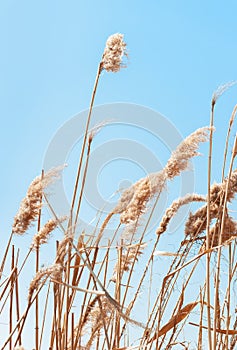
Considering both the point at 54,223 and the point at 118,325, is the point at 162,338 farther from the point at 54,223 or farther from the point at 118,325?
the point at 54,223

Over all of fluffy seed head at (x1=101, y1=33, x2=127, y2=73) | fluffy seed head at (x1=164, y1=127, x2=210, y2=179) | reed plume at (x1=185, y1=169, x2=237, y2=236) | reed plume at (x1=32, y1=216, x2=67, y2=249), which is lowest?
reed plume at (x1=32, y1=216, x2=67, y2=249)

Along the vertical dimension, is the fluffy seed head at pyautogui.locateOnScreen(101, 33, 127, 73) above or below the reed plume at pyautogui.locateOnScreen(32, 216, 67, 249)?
above

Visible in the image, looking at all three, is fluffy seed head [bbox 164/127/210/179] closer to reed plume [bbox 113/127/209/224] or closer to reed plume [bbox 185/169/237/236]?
reed plume [bbox 113/127/209/224]

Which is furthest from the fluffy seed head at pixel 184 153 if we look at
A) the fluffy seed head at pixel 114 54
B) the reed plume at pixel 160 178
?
the fluffy seed head at pixel 114 54

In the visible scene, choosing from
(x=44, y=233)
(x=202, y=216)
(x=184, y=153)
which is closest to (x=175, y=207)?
(x=202, y=216)

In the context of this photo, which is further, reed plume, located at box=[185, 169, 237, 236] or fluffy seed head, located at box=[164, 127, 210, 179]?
reed plume, located at box=[185, 169, 237, 236]

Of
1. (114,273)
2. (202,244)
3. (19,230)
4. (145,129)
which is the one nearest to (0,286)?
(19,230)

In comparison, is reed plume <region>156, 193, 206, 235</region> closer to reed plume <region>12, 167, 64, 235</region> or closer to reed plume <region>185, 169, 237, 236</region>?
reed plume <region>185, 169, 237, 236</region>

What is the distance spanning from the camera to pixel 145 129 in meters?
2.11

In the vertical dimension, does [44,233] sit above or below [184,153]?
below

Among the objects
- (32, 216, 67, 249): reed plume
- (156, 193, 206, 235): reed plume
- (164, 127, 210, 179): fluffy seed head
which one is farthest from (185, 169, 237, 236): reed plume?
(32, 216, 67, 249): reed plume

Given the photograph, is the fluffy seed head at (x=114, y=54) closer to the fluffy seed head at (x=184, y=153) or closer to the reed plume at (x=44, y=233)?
the fluffy seed head at (x=184, y=153)

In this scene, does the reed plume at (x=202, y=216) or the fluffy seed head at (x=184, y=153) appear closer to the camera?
the fluffy seed head at (x=184, y=153)

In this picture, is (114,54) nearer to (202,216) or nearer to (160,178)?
(160,178)
